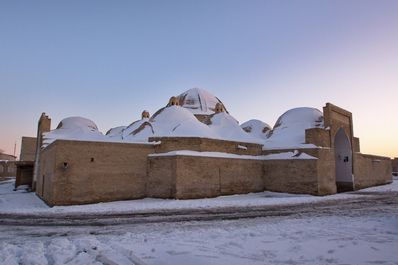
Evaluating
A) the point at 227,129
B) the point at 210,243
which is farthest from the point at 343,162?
the point at 210,243

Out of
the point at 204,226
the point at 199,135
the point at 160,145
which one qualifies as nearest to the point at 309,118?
the point at 199,135

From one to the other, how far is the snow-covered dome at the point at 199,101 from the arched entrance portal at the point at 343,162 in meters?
11.6

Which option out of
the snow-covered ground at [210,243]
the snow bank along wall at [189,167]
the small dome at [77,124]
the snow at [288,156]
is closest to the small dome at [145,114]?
the small dome at [77,124]

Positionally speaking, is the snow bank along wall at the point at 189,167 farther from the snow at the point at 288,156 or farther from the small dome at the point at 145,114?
the small dome at the point at 145,114

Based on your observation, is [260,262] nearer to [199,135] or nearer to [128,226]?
[128,226]

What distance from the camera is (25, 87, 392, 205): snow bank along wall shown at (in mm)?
15594

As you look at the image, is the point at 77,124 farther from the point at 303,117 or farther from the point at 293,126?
the point at 303,117

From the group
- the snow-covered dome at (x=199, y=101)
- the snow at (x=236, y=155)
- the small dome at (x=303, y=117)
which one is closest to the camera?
the snow at (x=236, y=155)

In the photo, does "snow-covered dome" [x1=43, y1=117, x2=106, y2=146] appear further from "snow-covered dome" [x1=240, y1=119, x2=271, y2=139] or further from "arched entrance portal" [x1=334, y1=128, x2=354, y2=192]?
"arched entrance portal" [x1=334, y1=128, x2=354, y2=192]

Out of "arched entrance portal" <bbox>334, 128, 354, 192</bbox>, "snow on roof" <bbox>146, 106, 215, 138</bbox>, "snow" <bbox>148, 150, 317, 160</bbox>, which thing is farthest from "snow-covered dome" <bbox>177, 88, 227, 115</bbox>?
"arched entrance portal" <bbox>334, 128, 354, 192</bbox>

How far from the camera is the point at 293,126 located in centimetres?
2705

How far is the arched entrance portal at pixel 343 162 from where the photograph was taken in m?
25.5

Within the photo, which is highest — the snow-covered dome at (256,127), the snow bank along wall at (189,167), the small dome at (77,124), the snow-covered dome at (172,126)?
the snow-covered dome at (256,127)

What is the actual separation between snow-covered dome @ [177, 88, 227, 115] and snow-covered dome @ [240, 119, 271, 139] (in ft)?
26.9
